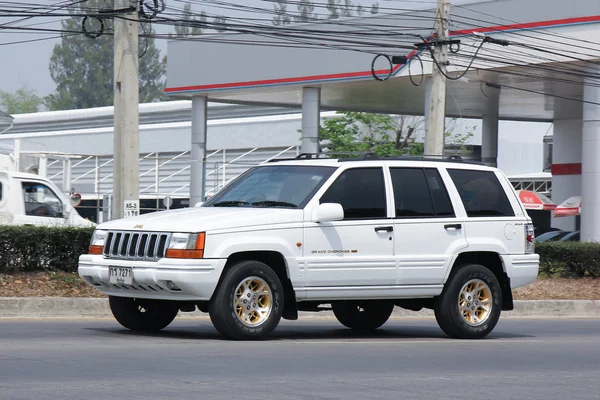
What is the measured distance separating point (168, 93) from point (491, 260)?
24.6 meters

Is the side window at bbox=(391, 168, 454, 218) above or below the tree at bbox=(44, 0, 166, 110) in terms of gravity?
below

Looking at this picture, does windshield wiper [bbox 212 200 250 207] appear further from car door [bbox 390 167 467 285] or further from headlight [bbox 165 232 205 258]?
car door [bbox 390 167 467 285]

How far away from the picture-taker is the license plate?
11.2 meters

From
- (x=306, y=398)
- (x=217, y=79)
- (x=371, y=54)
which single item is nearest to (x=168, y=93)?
(x=217, y=79)

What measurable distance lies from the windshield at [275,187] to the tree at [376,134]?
37.4 meters

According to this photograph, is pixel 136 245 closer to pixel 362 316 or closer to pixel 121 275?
pixel 121 275

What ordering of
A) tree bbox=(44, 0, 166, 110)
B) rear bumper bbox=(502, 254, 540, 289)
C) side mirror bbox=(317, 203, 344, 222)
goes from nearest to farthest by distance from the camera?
side mirror bbox=(317, 203, 344, 222)
rear bumper bbox=(502, 254, 540, 289)
tree bbox=(44, 0, 166, 110)

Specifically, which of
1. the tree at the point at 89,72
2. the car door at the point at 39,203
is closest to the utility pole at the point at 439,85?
the car door at the point at 39,203

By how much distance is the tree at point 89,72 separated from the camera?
11525cm

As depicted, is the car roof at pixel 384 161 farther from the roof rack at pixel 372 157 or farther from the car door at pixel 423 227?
the car door at pixel 423 227

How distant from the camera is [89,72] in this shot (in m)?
117

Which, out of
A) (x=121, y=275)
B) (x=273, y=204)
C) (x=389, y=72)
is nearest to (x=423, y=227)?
(x=273, y=204)

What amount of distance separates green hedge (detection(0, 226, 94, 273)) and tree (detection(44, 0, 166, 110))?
99940mm

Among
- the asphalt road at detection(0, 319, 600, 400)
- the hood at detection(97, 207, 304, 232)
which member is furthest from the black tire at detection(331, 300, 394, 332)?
the hood at detection(97, 207, 304, 232)
